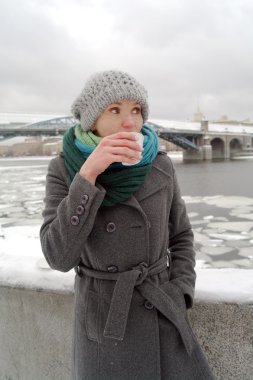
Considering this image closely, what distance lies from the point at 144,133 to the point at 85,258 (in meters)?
0.40

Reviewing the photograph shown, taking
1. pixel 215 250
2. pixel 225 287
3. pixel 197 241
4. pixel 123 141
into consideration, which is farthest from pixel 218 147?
pixel 123 141

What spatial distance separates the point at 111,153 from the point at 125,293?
364 mm

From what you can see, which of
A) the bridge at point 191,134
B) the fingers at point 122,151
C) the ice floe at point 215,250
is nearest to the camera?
the fingers at point 122,151

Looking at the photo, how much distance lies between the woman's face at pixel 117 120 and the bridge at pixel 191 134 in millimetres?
28690

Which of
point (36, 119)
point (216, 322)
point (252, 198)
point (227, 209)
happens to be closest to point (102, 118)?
point (216, 322)

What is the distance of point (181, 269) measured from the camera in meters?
1.03

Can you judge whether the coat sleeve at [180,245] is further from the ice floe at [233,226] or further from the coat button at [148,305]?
the ice floe at [233,226]

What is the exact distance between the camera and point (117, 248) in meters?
0.93

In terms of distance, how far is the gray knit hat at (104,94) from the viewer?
3.03 ft

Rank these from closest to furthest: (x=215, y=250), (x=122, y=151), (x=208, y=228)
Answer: (x=122, y=151) → (x=215, y=250) → (x=208, y=228)

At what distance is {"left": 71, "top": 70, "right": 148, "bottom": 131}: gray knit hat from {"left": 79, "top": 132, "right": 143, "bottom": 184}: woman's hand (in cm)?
13

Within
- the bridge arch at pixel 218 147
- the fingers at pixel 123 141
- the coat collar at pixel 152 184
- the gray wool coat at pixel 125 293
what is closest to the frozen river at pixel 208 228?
the gray wool coat at pixel 125 293

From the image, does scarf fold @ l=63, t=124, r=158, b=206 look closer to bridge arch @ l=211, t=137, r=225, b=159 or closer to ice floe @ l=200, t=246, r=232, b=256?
ice floe @ l=200, t=246, r=232, b=256

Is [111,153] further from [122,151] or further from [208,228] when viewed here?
[208,228]
